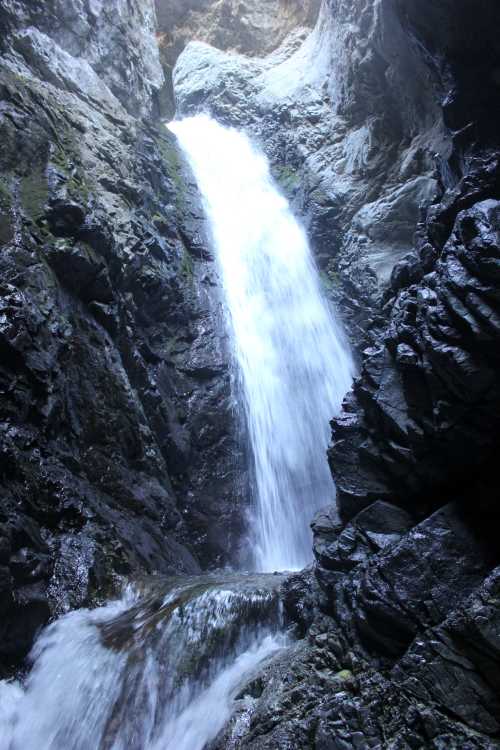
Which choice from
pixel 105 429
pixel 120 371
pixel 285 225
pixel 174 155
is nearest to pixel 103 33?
pixel 174 155

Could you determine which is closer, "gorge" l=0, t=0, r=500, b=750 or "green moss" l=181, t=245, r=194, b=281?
"gorge" l=0, t=0, r=500, b=750

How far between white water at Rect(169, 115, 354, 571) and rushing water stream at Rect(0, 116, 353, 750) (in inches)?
2.0

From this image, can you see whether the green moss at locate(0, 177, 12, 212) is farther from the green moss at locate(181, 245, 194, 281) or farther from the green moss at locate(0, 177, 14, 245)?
the green moss at locate(181, 245, 194, 281)

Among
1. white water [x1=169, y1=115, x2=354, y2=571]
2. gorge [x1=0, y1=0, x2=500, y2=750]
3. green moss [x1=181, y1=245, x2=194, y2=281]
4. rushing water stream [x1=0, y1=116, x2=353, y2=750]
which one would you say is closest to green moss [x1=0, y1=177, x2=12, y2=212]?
gorge [x1=0, y1=0, x2=500, y2=750]

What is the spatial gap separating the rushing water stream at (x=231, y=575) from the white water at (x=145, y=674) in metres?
0.02

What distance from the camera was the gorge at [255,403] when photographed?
635 cm

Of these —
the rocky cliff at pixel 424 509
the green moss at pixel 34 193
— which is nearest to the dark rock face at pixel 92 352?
the green moss at pixel 34 193

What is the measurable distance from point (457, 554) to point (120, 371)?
31.2ft

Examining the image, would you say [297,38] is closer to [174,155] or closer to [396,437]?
[174,155]

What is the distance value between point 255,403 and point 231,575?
7525mm

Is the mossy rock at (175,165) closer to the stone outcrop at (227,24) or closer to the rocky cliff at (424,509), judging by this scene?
the stone outcrop at (227,24)

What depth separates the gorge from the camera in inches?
250

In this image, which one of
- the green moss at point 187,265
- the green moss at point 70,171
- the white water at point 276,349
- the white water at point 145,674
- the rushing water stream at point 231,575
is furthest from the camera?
the green moss at point 187,265

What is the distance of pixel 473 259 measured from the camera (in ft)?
22.0
